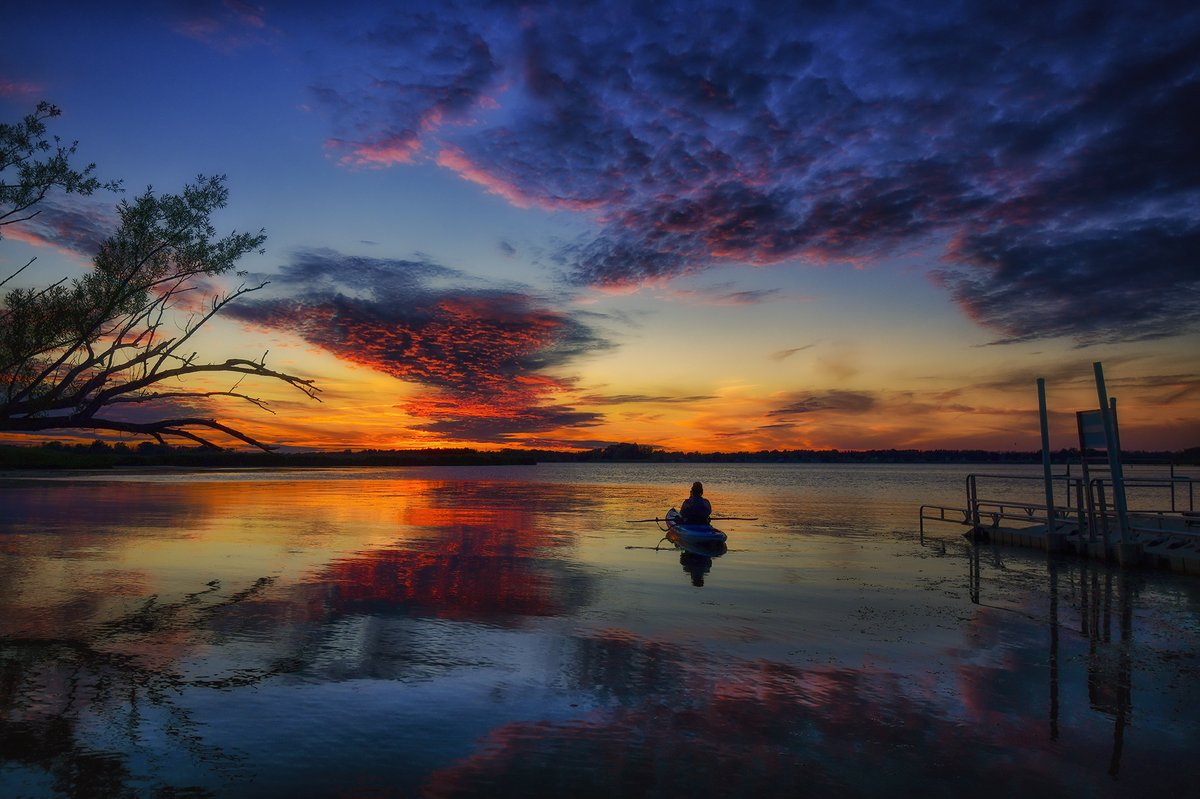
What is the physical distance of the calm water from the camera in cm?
829

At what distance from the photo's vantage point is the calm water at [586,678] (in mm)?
8289

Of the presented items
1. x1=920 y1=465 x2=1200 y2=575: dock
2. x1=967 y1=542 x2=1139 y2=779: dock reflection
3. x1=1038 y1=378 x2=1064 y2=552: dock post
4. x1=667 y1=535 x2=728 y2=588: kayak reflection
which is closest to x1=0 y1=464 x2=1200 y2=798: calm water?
x1=967 y1=542 x2=1139 y2=779: dock reflection

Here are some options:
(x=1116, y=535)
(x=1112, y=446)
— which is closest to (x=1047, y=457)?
(x=1116, y=535)

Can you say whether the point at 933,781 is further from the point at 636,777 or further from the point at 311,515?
the point at 311,515

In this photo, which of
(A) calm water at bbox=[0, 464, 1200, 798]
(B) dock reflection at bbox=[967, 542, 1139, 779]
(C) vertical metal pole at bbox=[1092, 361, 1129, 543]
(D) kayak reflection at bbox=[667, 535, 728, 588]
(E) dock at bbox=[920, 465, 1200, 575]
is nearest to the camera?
(A) calm water at bbox=[0, 464, 1200, 798]

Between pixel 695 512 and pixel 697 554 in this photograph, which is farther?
pixel 695 512

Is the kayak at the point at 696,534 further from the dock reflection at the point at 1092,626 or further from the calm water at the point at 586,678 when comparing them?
the dock reflection at the point at 1092,626

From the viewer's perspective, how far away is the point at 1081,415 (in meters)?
25.1

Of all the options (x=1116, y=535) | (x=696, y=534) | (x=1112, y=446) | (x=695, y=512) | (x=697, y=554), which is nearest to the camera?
(x=1112, y=446)

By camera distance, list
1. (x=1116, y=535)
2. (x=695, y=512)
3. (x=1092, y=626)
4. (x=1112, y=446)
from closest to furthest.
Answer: (x=1092, y=626)
(x=1112, y=446)
(x=1116, y=535)
(x=695, y=512)

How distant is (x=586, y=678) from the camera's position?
1199cm

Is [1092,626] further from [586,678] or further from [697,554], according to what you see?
[697,554]

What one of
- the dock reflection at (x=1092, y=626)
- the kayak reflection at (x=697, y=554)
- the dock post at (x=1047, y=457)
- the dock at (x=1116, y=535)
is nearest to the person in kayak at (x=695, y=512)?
the kayak reflection at (x=697, y=554)

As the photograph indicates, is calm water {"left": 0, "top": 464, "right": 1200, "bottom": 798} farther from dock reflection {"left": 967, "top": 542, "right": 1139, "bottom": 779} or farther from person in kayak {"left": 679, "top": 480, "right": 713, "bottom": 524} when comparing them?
person in kayak {"left": 679, "top": 480, "right": 713, "bottom": 524}
